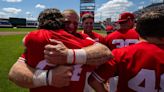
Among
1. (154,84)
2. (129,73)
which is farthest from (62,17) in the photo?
(154,84)

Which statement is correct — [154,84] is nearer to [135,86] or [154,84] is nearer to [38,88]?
[135,86]

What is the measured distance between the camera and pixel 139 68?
3.15 metres

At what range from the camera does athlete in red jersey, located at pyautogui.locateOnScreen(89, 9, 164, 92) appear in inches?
123

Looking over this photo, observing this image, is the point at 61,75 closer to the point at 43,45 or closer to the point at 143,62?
the point at 43,45

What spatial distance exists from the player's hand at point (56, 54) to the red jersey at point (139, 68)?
1.64 feet

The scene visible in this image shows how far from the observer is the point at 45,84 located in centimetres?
292

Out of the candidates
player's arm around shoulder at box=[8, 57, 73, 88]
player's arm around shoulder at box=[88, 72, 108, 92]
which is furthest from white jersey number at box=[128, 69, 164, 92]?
player's arm around shoulder at box=[8, 57, 73, 88]

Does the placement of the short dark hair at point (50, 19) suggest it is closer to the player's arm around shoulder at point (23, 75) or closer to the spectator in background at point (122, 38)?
the player's arm around shoulder at point (23, 75)

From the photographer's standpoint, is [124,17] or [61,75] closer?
[61,75]

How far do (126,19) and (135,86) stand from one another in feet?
17.4

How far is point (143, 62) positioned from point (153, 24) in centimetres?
36

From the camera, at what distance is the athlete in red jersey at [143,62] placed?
3133 millimetres

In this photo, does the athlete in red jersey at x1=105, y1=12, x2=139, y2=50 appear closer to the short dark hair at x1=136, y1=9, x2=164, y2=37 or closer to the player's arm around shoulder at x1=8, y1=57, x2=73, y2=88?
the short dark hair at x1=136, y1=9, x2=164, y2=37

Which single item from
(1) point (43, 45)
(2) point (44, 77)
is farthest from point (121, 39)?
(2) point (44, 77)
